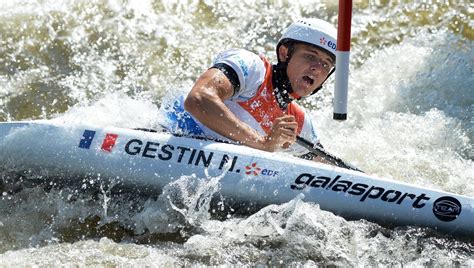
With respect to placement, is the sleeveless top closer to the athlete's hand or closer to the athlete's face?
the athlete's face

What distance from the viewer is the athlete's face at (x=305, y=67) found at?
17.3 ft

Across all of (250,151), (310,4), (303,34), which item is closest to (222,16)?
(310,4)

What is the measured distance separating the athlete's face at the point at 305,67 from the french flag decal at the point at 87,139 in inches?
51.2

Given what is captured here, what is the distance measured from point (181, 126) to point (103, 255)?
1.10 m

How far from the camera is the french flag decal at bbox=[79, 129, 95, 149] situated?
501 cm

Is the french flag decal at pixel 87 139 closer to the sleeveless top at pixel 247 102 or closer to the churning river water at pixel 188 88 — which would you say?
the churning river water at pixel 188 88

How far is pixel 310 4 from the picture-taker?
9.10 metres

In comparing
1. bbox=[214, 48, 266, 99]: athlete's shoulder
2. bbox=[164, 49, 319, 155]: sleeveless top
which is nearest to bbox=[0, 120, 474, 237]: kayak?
bbox=[164, 49, 319, 155]: sleeveless top

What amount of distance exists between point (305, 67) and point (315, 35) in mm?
212

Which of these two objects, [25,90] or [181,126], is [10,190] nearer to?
[181,126]

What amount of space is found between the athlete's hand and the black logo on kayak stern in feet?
3.02

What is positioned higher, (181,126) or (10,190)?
(181,126)

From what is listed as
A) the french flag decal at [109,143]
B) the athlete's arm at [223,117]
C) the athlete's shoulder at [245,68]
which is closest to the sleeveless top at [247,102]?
the athlete's shoulder at [245,68]

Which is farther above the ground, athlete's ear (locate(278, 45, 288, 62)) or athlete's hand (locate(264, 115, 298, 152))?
athlete's ear (locate(278, 45, 288, 62))
